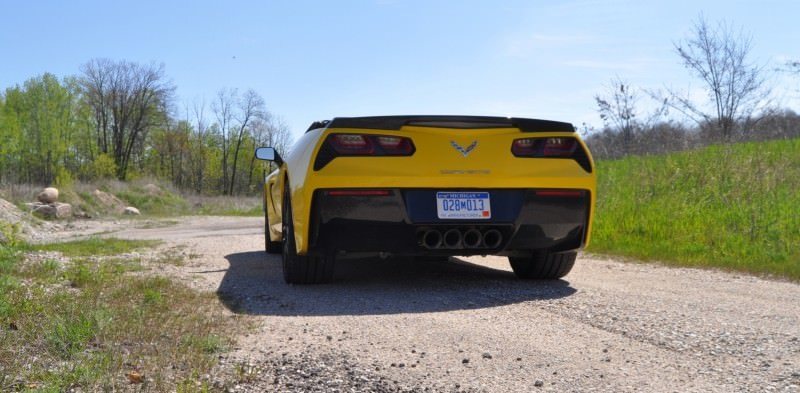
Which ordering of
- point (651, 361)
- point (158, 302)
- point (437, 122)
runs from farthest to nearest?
point (437, 122)
point (158, 302)
point (651, 361)

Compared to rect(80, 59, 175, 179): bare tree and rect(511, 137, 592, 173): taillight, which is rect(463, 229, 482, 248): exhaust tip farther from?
rect(80, 59, 175, 179): bare tree

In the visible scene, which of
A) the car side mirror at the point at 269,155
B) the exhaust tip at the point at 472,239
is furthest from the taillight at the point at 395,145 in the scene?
the car side mirror at the point at 269,155

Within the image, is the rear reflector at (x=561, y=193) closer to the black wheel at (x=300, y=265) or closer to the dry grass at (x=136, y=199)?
the black wheel at (x=300, y=265)

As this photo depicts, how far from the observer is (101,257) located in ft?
28.0

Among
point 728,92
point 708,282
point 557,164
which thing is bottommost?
point 708,282

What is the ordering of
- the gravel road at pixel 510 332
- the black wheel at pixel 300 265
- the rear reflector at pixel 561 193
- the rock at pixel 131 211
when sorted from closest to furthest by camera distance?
the gravel road at pixel 510 332 < the rear reflector at pixel 561 193 < the black wheel at pixel 300 265 < the rock at pixel 131 211

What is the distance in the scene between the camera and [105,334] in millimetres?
3561

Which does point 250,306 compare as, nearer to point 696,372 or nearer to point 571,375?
point 571,375

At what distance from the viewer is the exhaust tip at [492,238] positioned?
5.03 meters

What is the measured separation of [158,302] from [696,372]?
3390 millimetres

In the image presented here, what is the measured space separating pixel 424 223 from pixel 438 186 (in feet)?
0.92

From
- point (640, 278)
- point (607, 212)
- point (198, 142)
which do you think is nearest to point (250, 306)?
point (640, 278)

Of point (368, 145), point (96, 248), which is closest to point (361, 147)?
point (368, 145)

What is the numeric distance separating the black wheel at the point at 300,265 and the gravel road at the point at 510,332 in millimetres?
94
